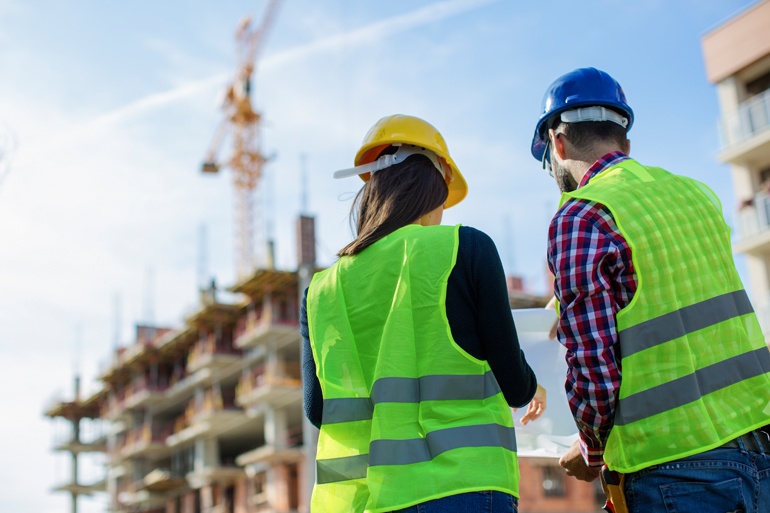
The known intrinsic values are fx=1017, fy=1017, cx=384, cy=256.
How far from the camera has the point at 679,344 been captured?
2.67 metres

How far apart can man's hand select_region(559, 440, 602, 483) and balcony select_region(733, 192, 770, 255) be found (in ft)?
85.8

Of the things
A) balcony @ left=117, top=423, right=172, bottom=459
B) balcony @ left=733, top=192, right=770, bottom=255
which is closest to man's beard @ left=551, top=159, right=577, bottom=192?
balcony @ left=733, top=192, right=770, bottom=255

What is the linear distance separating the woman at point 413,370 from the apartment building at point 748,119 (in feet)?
85.5

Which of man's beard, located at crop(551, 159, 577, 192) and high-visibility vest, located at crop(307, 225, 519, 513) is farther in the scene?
man's beard, located at crop(551, 159, 577, 192)

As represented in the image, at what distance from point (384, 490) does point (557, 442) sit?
50.4 inches

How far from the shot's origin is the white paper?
367cm

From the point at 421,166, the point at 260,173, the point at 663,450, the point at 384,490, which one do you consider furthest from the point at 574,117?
the point at 260,173

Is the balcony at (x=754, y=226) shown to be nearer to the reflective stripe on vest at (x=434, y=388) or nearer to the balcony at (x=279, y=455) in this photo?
the balcony at (x=279, y=455)

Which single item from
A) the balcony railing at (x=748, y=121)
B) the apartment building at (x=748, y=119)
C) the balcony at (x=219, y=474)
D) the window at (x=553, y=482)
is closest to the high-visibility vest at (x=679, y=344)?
the apartment building at (x=748, y=119)

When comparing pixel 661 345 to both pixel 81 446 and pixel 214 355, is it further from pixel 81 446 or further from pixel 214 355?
pixel 81 446

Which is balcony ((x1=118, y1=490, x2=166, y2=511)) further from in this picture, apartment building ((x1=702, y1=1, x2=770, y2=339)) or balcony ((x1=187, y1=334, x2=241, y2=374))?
apartment building ((x1=702, y1=1, x2=770, y2=339))

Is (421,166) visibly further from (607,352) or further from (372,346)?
(607,352)

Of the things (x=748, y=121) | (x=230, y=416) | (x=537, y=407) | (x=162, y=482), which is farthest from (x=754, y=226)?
(x=162, y=482)

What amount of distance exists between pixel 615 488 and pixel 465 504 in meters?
0.53
